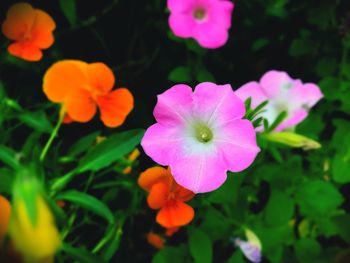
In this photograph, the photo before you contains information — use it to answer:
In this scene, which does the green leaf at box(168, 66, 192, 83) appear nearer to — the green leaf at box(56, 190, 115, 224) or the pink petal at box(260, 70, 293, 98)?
the pink petal at box(260, 70, 293, 98)

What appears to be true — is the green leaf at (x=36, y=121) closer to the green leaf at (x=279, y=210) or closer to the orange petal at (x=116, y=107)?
the orange petal at (x=116, y=107)

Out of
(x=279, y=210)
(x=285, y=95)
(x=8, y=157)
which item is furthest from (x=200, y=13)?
(x=8, y=157)

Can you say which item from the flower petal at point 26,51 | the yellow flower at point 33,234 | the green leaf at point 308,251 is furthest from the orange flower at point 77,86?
the green leaf at point 308,251

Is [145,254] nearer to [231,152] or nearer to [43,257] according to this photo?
[231,152]

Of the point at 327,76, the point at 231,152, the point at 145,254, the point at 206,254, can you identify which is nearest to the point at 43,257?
the point at 231,152

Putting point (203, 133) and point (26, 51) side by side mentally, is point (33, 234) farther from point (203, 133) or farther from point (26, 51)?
point (26, 51)

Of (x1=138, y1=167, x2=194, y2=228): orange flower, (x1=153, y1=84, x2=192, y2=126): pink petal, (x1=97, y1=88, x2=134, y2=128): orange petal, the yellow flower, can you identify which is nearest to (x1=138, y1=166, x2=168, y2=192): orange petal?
(x1=138, y1=167, x2=194, y2=228): orange flower

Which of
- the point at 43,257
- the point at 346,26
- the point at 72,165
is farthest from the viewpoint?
the point at 346,26
